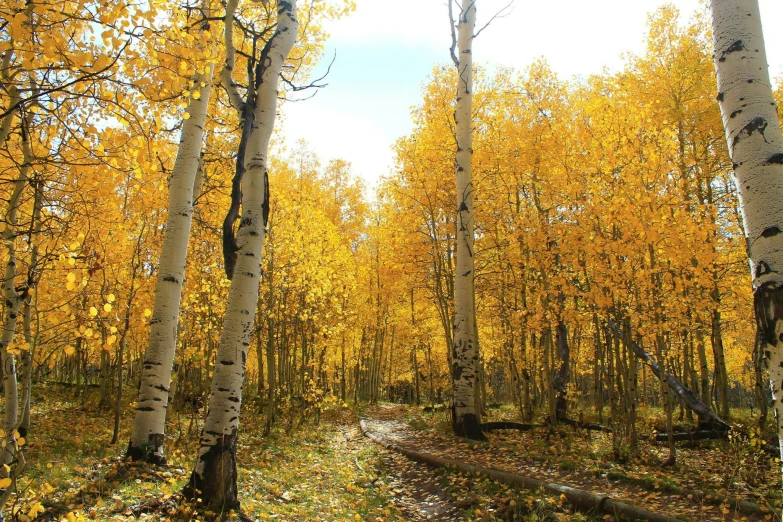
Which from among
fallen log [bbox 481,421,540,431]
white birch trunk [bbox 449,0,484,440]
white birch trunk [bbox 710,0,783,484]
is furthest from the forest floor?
white birch trunk [bbox 710,0,783,484]

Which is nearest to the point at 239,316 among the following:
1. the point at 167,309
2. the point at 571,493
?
the point at 167,309

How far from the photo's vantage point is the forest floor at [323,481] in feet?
13.4

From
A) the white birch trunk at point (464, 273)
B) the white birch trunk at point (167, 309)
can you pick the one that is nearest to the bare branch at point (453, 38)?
the white birch trunk at point (464, 273)

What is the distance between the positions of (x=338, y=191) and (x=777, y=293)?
76.2 feet

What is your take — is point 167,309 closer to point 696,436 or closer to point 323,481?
point 323,481

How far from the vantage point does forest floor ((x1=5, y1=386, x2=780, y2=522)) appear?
407 cm

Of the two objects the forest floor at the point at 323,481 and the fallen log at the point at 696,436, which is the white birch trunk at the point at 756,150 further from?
the fallen log at the point at 696,436

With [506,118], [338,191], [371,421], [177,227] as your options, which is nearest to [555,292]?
[177,227]

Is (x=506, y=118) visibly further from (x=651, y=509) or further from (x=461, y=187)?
(x=651, y=509)

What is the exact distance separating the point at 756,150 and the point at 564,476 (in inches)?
200

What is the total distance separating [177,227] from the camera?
562 cm

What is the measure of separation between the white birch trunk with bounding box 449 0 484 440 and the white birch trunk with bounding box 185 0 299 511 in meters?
4.73

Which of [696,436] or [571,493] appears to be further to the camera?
[696,436]

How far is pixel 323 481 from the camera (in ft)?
21.3
